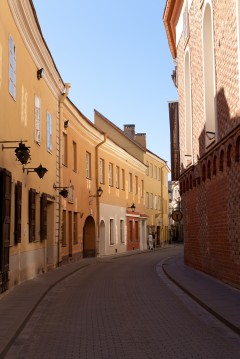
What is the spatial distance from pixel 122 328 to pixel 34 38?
31.6 feet

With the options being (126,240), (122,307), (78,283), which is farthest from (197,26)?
(126,240)

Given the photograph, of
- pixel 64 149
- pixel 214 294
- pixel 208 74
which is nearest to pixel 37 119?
pixel 208 74

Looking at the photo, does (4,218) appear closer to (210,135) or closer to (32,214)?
(32,214)

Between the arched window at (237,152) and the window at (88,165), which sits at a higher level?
the window at (88,165)

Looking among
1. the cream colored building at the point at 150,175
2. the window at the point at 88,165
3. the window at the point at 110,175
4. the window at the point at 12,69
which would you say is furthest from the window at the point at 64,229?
the cream colored building at the point at 150,175

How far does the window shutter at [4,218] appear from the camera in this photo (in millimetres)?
11281

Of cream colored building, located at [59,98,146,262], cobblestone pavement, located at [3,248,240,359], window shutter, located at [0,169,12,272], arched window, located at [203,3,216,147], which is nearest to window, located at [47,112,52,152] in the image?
cream colored building, located at [59,98,146,262]

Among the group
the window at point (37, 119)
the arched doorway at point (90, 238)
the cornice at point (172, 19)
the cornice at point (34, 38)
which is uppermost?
the cornice at point (172, 19)

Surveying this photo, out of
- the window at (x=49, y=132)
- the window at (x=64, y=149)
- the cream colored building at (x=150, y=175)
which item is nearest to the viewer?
→ the window at (x=49, y=132)

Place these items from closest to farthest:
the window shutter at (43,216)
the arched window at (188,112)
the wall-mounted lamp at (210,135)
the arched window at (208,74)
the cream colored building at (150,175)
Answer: the wall-mounted lamp at (210,135) < the arched window at (208,74) < the window shutter at (43,216) < the arched window at (188,112) < the cream colored building at (150,175)

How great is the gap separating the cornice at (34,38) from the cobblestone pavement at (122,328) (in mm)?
6835

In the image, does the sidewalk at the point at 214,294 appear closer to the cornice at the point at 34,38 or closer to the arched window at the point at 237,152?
the arched window at the point at 237,152

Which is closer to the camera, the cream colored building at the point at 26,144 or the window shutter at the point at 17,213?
the cream colored building at the point at 26,144

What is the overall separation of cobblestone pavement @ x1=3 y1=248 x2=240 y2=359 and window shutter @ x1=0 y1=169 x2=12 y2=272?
1.23 meters
